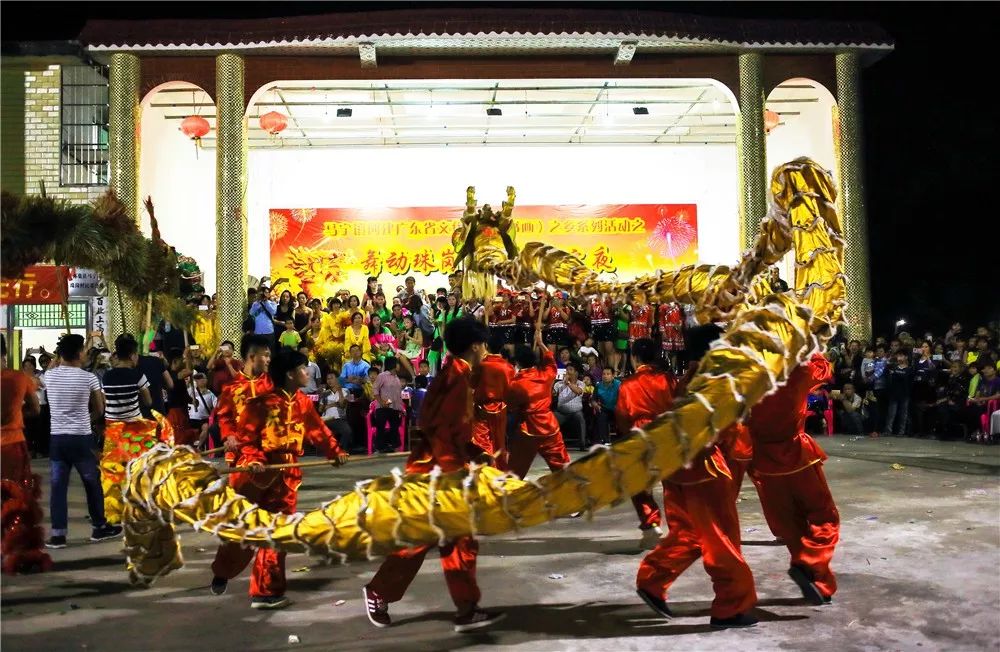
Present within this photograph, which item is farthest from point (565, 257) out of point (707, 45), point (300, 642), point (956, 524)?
point (707, 45)

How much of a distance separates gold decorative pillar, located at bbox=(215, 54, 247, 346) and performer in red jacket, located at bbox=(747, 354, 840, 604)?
32.2 feet

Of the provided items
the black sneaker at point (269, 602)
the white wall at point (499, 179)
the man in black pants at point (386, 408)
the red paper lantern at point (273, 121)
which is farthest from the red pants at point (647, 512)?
the white wall at point (499, 179)

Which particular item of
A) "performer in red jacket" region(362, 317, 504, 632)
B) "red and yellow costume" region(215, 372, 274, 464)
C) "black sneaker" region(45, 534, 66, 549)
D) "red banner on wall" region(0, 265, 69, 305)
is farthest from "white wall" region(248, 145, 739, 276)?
"performer in red jacket" region(362, 317, 504, 632)

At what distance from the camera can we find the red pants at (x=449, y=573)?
437cm

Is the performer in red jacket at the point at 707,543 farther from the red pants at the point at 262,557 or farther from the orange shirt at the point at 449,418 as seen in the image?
the red pants at the point at 262,557

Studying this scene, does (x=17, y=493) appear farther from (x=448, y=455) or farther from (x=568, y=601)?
(x=568, y=601)

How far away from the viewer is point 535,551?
6102 millimetres

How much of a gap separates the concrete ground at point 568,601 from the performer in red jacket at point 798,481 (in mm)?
187

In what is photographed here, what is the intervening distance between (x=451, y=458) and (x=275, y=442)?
1.09m

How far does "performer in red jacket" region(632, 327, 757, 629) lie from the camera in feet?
13.9

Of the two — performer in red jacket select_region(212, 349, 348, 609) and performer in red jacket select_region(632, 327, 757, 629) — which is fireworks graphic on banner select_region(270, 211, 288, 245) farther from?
performer in red jacket select_region(632, 327, 757, 629)

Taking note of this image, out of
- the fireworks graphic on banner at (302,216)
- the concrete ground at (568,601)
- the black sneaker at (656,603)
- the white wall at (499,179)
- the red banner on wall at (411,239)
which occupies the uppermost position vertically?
the white wall at (499,179)

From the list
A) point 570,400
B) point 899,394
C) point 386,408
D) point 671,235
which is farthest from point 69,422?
point 671,235

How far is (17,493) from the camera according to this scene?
554cm
